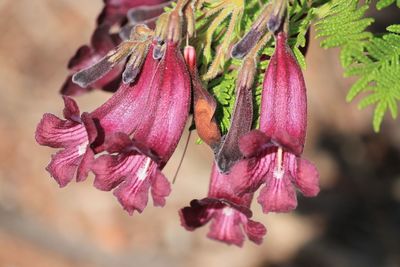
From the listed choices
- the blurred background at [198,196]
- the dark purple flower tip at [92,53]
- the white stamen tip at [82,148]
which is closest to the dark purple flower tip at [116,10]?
the dark purple flower tip at [92,53]

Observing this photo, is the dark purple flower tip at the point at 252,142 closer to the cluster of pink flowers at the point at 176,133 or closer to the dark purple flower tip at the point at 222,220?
the cluster of pink flowers at the point at 176,133

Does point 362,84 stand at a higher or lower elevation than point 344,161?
higher

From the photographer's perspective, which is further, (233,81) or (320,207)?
(320,207)

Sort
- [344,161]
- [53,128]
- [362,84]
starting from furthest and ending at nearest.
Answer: [344,161] < [53,128] < [362,84]

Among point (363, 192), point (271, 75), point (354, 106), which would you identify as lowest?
point (363, 192)

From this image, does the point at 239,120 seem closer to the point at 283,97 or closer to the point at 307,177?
the point at 283,97

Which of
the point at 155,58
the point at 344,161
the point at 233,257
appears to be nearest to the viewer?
the point at 155,58

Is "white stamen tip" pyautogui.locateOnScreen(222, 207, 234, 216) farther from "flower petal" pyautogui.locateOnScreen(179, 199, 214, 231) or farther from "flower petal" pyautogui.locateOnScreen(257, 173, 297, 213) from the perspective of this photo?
"flower petal" pyautogui.locateOnScreen(257, 173, 297, 213)

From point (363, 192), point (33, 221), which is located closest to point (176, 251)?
point (33, 221)

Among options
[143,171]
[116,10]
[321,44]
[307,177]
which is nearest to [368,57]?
[321,44]

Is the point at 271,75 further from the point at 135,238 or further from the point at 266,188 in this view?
the point at 135,238
